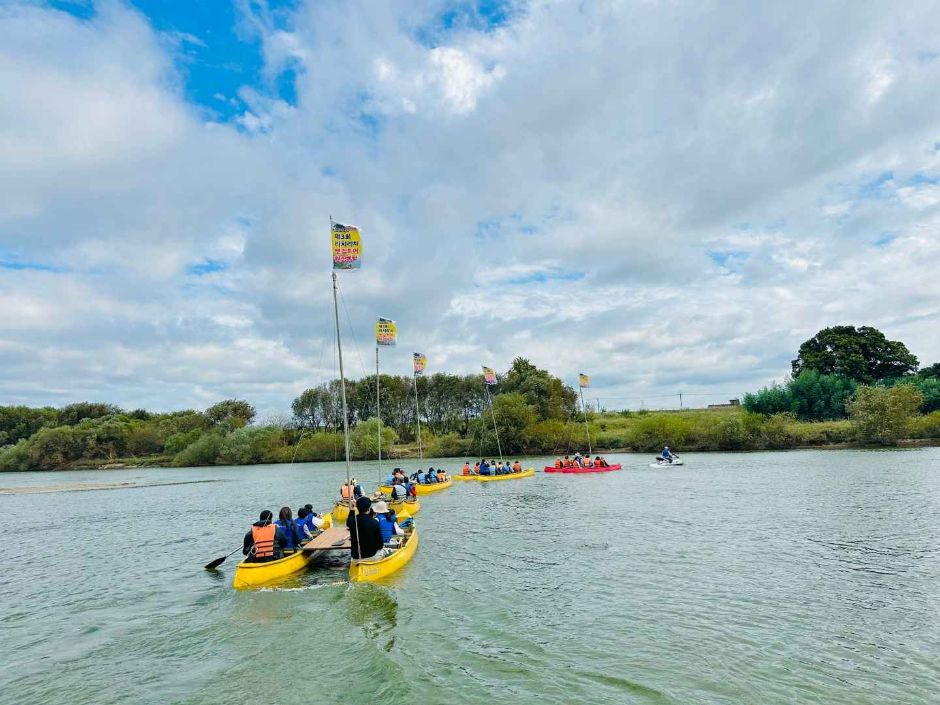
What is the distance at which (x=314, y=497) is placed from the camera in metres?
46.4

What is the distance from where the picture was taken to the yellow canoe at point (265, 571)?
56.7 ft

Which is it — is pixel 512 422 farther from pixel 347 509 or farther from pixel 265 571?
pixel 265 571

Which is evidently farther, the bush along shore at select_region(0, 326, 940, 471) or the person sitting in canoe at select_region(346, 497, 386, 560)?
the bush along shore at select_region(0, 326, 940, 471)

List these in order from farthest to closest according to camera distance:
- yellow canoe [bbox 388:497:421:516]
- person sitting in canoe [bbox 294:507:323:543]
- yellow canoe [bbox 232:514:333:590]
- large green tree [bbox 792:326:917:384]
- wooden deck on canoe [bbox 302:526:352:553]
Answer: large green tree [bbox 792:326:917:384], yellow canoe [bbox 388:497:421:516], person sitting in canoe [bbox 294:507:323:543], wooden deck on canoe [bbox 302:526:352:553], yellow canoe [bbox 232:514:333:590]

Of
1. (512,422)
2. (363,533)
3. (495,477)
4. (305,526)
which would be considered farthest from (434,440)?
(363,533)

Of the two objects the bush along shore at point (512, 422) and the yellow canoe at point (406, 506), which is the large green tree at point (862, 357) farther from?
the yellow canoe at point (406, 506)

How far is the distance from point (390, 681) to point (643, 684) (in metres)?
4.74

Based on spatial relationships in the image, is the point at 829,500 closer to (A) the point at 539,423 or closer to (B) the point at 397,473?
(B) the point at 397,473

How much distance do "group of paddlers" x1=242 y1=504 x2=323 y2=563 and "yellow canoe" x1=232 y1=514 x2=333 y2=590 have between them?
354 millimetres

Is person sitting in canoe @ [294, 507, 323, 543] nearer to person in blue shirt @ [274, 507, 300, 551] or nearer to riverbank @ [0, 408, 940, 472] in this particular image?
person in blue shirt @ [274, 507, 300, 551]

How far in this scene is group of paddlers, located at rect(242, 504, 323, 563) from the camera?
59.0 ft

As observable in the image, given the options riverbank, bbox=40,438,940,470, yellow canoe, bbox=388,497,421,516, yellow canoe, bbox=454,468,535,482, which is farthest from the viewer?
riverbank, bbox=40,438,940,470

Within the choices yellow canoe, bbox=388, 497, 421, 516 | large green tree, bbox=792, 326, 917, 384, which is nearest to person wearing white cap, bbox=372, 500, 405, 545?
yellow canoe, bbox=388, 497, 421, 516

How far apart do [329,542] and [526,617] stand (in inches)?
350
